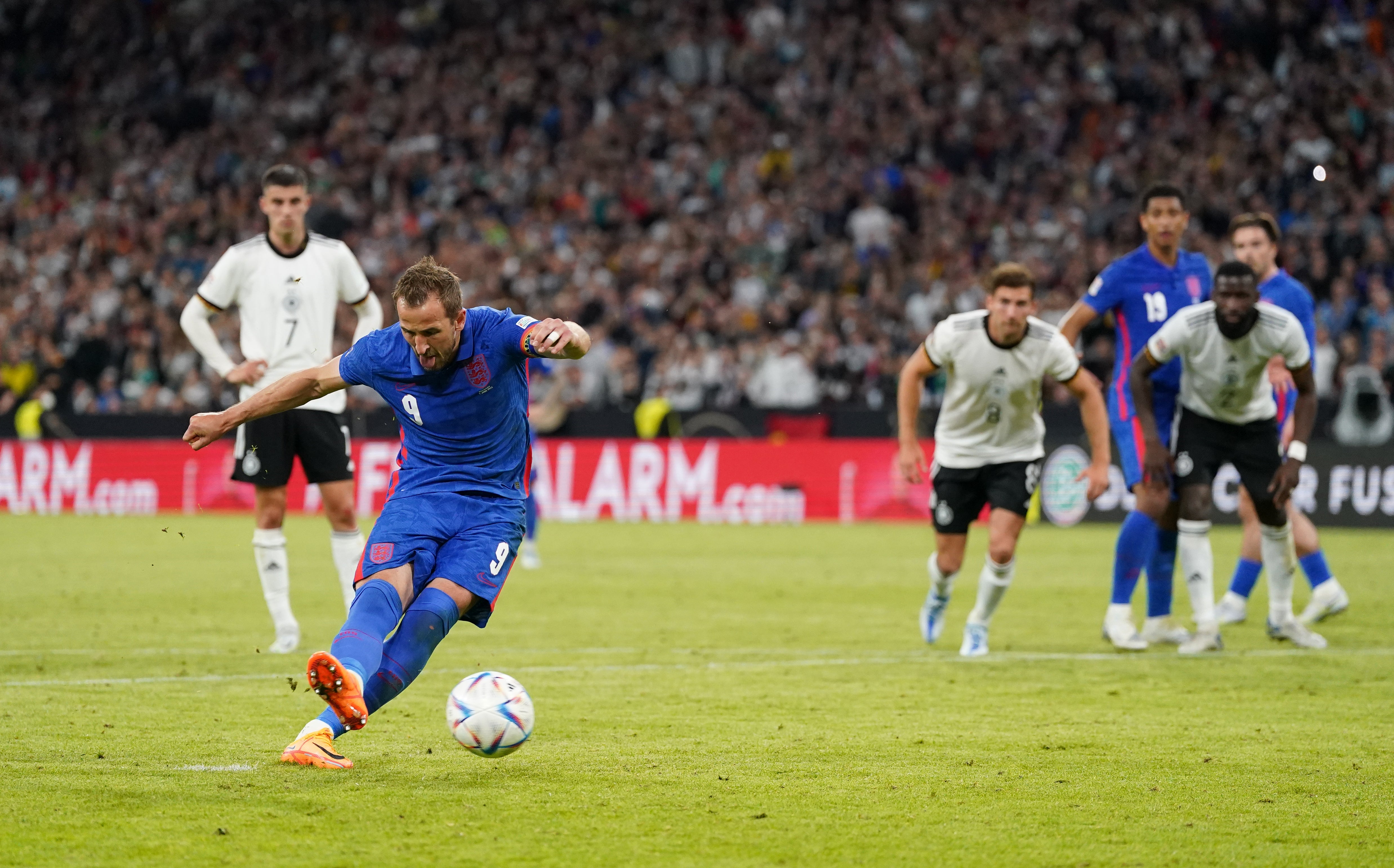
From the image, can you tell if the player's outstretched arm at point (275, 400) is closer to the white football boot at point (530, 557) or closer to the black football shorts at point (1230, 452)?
the black football shorts at point (1230, 452)

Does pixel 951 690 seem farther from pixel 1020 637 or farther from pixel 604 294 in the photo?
pixel 604 294

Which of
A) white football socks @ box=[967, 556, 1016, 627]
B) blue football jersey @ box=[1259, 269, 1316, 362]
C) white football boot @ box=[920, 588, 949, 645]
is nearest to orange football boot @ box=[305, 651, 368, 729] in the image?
white football socks @ box=[967, 556, 1016, 627]

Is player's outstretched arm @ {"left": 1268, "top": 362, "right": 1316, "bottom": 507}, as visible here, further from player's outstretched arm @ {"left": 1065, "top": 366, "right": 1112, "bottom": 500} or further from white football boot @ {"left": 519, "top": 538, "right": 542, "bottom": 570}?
white football boot @ {"left": 519, "top": 538, "right": 542, "bottom": 570}

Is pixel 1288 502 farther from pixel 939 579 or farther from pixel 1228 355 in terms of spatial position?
pixel 939 579

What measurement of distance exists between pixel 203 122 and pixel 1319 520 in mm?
22331

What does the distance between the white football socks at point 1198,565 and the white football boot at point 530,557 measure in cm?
704

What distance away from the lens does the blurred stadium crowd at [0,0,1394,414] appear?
23703 millimetres

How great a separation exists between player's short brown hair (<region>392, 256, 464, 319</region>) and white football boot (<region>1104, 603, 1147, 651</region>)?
5.26 m

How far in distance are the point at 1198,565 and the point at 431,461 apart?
17.2 feet

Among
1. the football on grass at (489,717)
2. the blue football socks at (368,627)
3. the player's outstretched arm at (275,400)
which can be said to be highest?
the player's outstretched arm at (275,400)

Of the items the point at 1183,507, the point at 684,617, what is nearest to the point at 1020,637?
the point at 1183,507

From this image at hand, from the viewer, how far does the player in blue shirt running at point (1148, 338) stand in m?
9.86

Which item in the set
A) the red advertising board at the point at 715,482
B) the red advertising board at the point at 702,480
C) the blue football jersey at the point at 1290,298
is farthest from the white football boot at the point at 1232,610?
the red advertising board at the point at 702,480

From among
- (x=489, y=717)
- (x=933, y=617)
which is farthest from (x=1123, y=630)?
(x=489, y=717)
